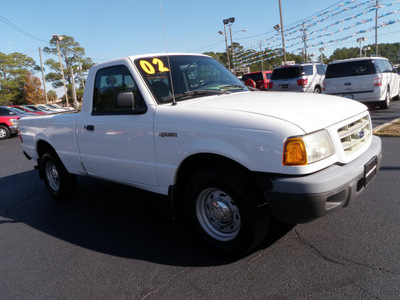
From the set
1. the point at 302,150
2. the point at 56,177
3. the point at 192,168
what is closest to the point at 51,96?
the point at 56,177

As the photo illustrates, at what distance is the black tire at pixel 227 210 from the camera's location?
8.96 feet

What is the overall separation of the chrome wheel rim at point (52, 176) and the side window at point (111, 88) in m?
1.70

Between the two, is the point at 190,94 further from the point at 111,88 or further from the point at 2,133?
the point at 2,133

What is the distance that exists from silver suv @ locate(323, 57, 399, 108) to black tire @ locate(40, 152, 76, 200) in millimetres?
9669

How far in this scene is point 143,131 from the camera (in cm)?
337

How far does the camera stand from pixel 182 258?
311cm

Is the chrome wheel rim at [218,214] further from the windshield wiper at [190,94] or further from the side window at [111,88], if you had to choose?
the side window at [111,88]

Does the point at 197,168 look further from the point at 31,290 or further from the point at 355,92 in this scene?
the point at 355,92

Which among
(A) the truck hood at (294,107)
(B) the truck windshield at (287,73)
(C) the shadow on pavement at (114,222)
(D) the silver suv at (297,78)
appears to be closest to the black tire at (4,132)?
(C) the shadow on pavement at (114,222)

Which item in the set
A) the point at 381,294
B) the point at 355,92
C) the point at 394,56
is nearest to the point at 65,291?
the point at 381,294

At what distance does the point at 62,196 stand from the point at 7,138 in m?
14.4

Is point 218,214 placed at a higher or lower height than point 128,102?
lower

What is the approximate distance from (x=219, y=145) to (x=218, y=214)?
0.70 metres

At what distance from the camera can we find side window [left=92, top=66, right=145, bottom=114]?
11.8 feet
